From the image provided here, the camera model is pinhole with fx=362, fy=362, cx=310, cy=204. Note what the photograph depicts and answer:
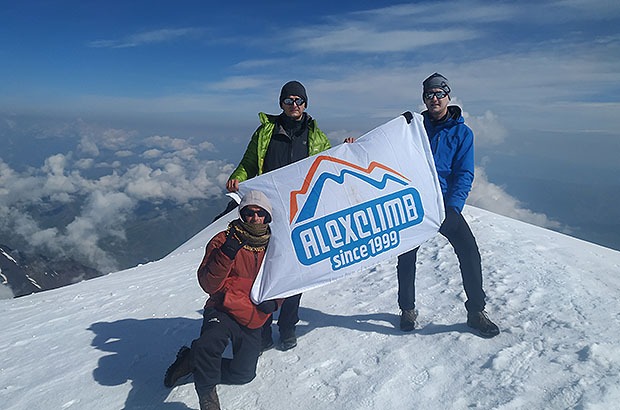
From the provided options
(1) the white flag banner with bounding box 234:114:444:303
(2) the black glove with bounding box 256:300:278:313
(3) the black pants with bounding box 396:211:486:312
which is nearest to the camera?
(2) the black glove with bounding box 256:300:278:313

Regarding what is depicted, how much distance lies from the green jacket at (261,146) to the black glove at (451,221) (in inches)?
60.5

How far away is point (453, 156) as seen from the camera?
13.0 feet

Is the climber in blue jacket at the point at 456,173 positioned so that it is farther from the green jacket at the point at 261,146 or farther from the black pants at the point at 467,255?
the green jacket at the point at 261,146

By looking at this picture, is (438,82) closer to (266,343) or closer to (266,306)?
(266,306)

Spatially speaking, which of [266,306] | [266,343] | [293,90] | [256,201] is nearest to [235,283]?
[266,306]

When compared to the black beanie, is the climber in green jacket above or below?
below

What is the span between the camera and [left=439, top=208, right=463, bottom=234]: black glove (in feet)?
12.8

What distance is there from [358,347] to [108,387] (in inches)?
105

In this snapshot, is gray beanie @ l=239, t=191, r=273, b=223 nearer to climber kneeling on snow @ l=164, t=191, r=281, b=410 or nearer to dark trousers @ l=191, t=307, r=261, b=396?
climber kneeling on snow @ l=164, t=191, r=281, b=410

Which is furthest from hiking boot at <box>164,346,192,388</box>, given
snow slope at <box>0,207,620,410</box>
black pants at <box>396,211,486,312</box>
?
black pants at <box>396,211,486,312</box>

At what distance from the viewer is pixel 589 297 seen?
4.48 metres

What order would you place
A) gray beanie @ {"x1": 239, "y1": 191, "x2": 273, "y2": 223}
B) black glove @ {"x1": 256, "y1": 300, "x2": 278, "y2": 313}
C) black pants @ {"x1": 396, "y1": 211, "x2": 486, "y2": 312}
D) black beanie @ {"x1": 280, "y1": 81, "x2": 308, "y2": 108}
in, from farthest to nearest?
black pants @ {"x1": 396, "y1": 211, "x2": 486, "y2": 312} < black beanie @ {"x1": 280, "y1": 81, "x2": 308, "y2": 108} < black glove @ {"x1": 256, "y1": 300, "x2": 278, "y2": 313} < gray beanie @ {"x1": 239, "y1": 191, "x2": 273, "y2": 223}

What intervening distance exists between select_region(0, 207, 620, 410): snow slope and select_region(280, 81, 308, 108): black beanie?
2.80m

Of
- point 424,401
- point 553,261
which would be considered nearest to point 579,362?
point 424,401
